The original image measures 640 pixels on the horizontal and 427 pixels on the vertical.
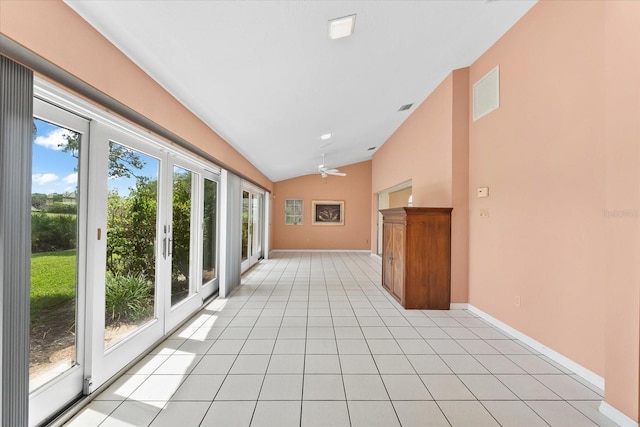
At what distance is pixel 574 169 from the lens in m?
2.49

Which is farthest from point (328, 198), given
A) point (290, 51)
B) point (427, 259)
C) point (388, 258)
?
point (290, 51)

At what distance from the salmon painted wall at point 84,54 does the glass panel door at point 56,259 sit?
1.07 feet

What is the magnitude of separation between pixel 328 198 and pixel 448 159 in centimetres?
722

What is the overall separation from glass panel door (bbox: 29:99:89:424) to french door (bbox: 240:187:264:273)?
183 inches

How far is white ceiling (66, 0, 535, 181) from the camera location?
77.1 inches

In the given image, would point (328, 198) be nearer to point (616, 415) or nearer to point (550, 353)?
point (550, 353)

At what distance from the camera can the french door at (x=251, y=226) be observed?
745 cm

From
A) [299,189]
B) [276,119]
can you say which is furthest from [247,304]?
[299,189]

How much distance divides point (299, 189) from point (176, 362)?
9.02 meters

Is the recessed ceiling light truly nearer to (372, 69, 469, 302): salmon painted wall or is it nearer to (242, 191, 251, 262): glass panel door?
(372, 69, 469, 302): salmon painted wall

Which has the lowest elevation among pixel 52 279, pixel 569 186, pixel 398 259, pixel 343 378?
pixel 343 378

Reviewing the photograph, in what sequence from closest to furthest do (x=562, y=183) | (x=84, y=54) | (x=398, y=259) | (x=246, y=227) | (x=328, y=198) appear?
(x=84, y=54) < (x=562, y=183) < (x=398, y=259) < (x=246, y=227) < (x=328, y=198)

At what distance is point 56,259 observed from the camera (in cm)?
186

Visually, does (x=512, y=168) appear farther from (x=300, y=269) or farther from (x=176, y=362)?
(x=300, y=269)
